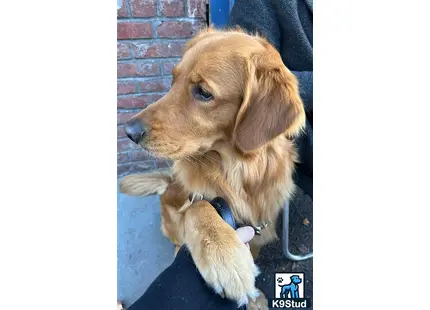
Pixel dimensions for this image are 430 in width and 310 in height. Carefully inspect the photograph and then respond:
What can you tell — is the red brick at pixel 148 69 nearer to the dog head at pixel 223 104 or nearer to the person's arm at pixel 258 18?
the dog head at pixel 223 104

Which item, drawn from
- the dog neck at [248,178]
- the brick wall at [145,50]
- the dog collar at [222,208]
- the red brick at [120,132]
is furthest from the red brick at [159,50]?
the dog collar at [222,208]

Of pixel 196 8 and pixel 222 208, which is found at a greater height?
pixel 196 8

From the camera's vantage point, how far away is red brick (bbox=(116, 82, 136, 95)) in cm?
87

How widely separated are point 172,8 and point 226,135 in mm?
401

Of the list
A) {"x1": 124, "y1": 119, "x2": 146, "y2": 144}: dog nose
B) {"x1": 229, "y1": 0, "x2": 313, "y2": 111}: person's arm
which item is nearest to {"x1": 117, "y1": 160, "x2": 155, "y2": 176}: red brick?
{"x1": 124, "y1": 119, "x2": 146, "y2": 144}: dog nose

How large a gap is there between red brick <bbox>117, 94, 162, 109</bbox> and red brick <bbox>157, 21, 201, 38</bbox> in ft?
0.60

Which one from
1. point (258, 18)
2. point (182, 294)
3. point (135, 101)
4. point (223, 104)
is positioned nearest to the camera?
point (182, 294)

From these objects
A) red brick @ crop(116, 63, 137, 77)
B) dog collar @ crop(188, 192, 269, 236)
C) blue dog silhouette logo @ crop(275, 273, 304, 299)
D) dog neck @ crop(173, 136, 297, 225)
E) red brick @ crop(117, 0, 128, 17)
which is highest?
red brick @ crop(117, 0, 128, 17)

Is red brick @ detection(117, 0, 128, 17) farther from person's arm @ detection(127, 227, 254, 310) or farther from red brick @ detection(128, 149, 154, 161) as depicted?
person's arm @ detection(127, 227, 254, 310)

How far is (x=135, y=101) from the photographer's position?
38.2 inches

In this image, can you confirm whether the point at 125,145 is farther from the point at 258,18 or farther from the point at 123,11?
the point at 258,18

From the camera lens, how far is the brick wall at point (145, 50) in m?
0.86

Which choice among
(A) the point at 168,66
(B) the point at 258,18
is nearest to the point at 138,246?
(A) the point at 168,66

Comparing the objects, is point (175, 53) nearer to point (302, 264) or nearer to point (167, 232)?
point (167, 232)
